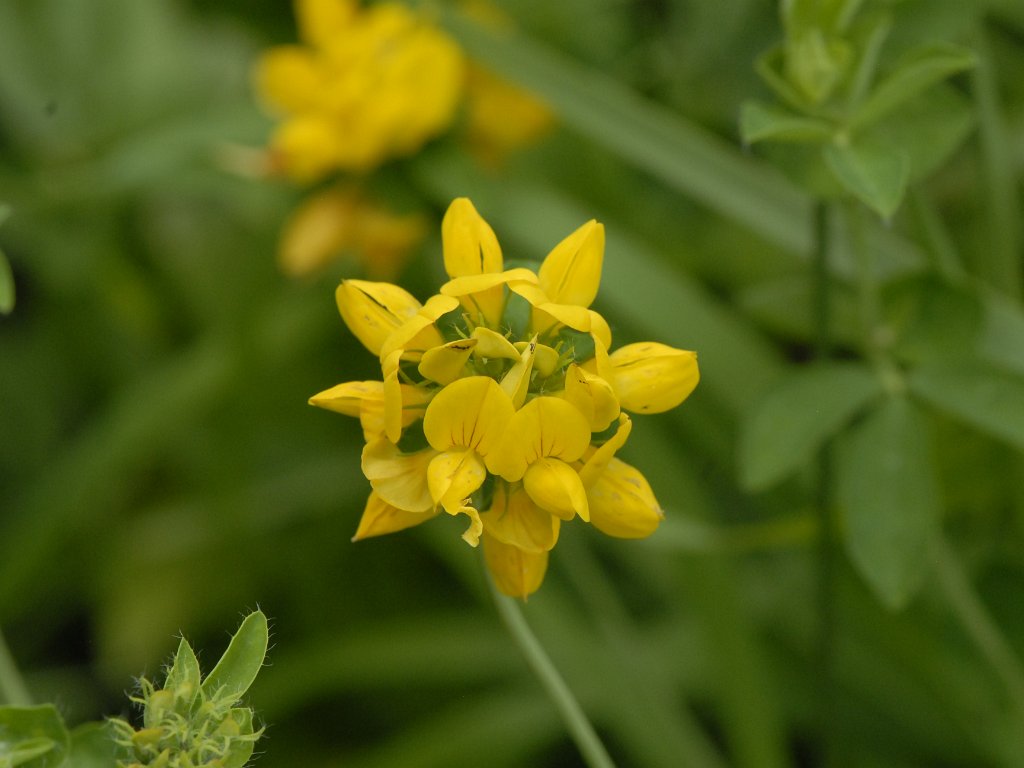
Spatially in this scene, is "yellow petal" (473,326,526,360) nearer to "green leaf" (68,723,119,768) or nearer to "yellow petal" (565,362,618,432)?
"yellow petal" (565,362,618,432)

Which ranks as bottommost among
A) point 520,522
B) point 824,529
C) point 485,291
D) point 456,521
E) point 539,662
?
point 456,521

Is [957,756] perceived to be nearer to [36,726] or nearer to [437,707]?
[437,707]

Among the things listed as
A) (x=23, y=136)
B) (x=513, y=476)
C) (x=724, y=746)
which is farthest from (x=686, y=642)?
(x=23, y=136)

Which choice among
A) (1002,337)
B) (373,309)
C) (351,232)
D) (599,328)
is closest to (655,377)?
(599,328)

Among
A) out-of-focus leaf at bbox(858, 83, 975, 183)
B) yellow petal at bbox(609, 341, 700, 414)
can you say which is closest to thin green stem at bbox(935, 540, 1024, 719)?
out-of-focus leaf at bbox(858, 83, 975, 183)

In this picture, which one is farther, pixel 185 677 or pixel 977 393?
pixel 977 393

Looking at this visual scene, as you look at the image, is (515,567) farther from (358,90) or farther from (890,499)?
(358,90)
